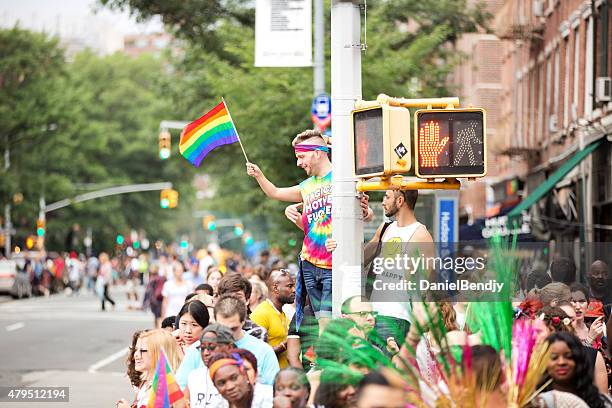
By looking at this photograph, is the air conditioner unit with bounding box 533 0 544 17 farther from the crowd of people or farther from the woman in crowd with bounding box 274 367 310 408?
the woman in crowd with bounding box 274 367 310 408

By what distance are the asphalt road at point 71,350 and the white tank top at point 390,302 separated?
276 inches

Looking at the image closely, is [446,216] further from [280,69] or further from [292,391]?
[292,391]

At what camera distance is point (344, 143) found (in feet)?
29.8

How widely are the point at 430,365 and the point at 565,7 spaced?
25.5 m

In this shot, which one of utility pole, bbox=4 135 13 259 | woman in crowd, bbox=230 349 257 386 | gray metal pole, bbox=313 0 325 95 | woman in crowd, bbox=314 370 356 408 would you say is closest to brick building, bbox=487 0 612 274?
gray metal pole, bbox=313 0 325 95

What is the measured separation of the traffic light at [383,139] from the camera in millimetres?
8383

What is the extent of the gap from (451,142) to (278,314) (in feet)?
8.80

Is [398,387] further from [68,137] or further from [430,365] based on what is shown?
[68,137]

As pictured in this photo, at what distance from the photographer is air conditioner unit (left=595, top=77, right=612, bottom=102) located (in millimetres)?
24781

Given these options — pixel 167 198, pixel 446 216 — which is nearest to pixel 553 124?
pixel 446 216

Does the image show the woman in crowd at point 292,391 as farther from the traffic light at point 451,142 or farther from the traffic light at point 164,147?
the traffic light at point 164,147

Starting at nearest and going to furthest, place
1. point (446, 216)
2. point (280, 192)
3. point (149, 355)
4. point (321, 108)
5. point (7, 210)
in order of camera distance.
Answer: point (149, 355), point (280, 192), point (321, 108), point (446, 216), point (7, 210)

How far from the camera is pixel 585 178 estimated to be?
27891 mm

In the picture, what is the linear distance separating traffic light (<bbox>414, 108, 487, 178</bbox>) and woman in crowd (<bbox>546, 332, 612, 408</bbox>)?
2.00m
